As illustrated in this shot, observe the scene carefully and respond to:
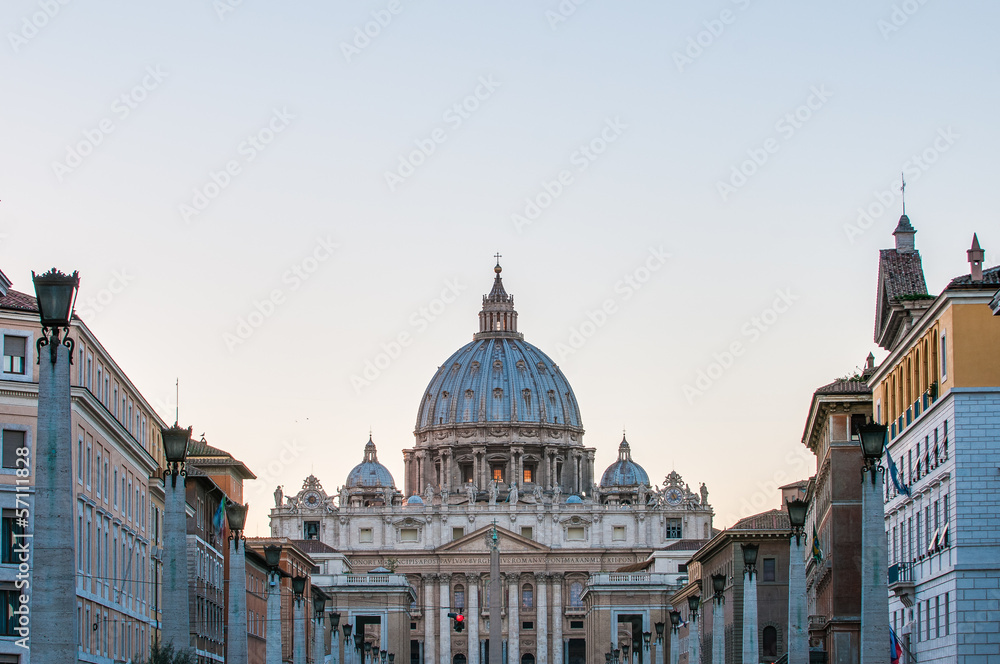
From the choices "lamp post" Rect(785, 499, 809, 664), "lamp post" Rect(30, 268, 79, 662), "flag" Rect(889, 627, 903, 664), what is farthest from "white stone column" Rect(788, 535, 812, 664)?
"lamp post" Rect(30, 268, 79, 662)

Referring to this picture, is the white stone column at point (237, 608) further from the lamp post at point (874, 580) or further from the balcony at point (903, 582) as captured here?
the lamp post at point (874, 580)

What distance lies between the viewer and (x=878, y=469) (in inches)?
1200

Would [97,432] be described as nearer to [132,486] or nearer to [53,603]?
[132,486]

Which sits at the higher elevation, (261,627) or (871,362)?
(871,362)

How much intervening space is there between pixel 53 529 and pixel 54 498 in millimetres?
413

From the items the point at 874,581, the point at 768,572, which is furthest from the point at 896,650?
the point at 768,572

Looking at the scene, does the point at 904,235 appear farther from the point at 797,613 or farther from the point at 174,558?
the point at 174,558

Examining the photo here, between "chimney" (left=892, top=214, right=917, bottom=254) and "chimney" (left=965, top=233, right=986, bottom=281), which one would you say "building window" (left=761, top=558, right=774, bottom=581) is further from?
"chimney" (left=965, top=233, right=986, bottom=281)

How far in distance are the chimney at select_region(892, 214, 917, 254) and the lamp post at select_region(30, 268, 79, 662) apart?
44.3m

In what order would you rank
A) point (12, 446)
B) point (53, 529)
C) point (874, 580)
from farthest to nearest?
1. point (12, 446)
2. point (874, 580)
3. point (53, 529)

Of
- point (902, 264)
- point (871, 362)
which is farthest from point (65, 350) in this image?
Answer: point (871, 362)

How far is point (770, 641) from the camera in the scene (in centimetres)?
9750

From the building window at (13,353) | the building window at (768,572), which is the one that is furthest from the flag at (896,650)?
the building window at (768,572)

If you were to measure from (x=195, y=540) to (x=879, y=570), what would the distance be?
46.9 metres
